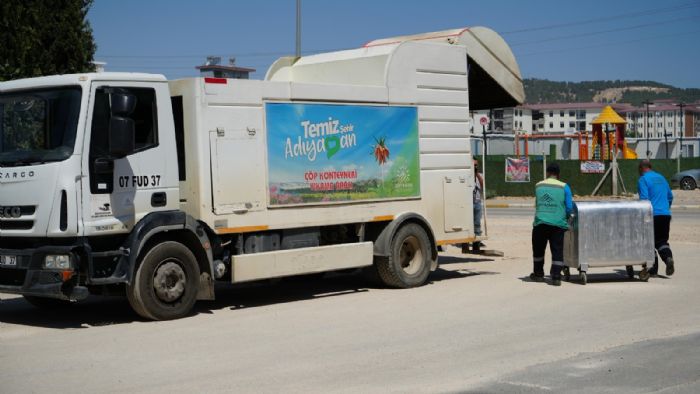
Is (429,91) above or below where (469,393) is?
above

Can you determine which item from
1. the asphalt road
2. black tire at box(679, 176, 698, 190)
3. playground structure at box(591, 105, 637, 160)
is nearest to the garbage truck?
the asphalt road

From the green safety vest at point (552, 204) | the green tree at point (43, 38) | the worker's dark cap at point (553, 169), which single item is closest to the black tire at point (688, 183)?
the worker's dark cap at point (553, 169)

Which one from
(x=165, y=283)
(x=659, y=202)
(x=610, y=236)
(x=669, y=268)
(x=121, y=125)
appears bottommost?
(x=669, y=268)

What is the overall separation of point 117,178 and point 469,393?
5161 millimetres

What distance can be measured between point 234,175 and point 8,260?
275 cm

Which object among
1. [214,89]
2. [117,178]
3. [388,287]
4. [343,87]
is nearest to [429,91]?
[343,87]

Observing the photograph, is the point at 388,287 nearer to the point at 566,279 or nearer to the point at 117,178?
the point at 566,279

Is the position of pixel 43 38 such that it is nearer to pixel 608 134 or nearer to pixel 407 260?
pixel 407 260

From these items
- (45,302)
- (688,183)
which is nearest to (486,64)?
(45,302)

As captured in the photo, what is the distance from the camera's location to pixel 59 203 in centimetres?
1039

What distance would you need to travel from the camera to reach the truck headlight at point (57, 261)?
34.0 feet

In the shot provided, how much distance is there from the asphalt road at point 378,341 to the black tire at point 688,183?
33.4m

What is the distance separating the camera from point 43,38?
17.5 metres

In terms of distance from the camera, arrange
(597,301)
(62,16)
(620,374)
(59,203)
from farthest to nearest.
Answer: (62,16)
(597,301)
(59,203)
(620,374)
